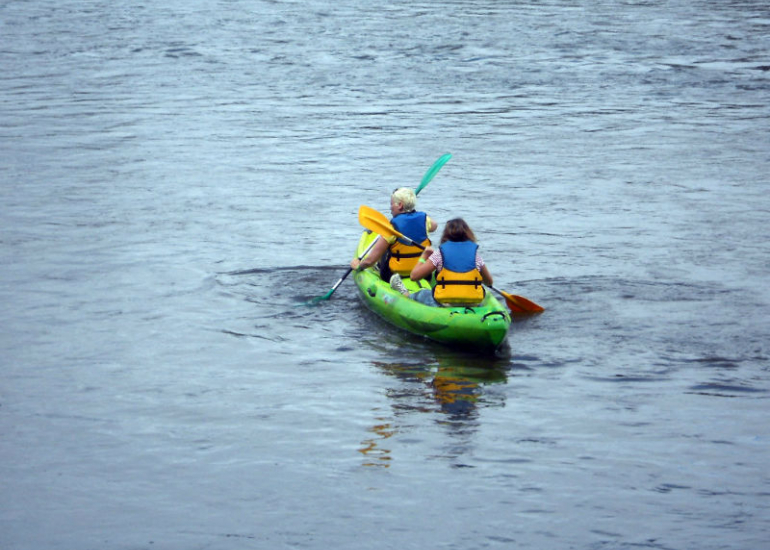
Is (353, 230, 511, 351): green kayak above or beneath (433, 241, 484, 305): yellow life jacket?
beneath

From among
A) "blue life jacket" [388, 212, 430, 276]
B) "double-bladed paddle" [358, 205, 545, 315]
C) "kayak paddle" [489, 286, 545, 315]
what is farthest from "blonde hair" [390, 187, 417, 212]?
"kayak paddle" [489, 286, 545, 315]

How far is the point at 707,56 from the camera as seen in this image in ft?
102

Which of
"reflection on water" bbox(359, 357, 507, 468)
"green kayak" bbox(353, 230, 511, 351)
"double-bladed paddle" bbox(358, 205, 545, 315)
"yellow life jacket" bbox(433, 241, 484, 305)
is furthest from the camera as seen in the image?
"double-bladed paddle" bbox(358, 205, 545, 315)

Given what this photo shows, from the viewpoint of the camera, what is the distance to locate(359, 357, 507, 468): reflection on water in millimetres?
8906

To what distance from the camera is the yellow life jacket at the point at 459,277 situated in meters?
10.7

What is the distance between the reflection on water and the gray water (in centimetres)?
4

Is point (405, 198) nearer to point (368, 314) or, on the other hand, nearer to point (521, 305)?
point (368, 314)

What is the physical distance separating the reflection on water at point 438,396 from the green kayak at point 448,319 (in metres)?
0.22

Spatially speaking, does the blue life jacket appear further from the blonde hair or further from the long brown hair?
the long brown hair

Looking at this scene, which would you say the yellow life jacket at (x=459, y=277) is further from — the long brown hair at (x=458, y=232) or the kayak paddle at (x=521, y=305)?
the kayak paddle at (x=521, y=305)

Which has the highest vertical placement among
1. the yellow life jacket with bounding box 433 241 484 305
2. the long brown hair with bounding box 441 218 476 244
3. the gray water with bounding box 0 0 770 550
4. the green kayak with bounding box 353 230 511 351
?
the long brown hair with bounding box 441 218 476 244

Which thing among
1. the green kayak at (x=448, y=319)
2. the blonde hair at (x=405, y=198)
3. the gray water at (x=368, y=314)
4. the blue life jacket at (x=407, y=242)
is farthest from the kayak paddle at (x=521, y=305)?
the blonde hair at (x=405, y=198)

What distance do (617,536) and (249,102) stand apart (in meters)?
20.7

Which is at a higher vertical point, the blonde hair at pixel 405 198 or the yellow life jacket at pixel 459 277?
the blonde hair at pixel 405 198
